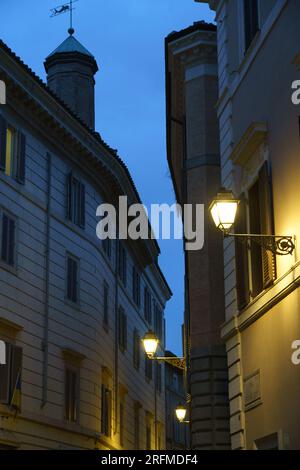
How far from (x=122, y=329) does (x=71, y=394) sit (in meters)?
8.45

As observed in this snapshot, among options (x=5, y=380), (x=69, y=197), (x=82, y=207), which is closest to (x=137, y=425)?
(x=82, y=207)

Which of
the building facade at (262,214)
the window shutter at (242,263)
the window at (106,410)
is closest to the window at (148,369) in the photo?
the window at (106,410)

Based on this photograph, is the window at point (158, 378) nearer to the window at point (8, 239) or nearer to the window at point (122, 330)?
the window at point (122, 330)

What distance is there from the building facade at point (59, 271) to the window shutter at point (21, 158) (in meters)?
0.03

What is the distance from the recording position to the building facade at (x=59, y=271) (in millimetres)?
24219

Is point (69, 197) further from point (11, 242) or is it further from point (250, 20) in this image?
point (250, 20)

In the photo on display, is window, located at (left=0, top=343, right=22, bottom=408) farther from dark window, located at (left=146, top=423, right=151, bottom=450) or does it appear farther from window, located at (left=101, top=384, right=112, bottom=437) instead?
dark window, located at (left=146, top=423, right=151, bottom=450)

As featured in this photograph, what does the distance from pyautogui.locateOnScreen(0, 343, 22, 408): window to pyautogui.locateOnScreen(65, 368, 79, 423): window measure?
12.0 ft

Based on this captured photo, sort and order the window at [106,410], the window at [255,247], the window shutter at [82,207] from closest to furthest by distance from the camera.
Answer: the window at [255,247] < the window shutter at [82,207] < the window at [106,410]

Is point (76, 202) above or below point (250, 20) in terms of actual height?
above

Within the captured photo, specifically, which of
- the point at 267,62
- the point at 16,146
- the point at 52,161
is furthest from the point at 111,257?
the point at 267,62

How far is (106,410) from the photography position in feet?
104

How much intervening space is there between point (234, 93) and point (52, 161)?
36.6ft
